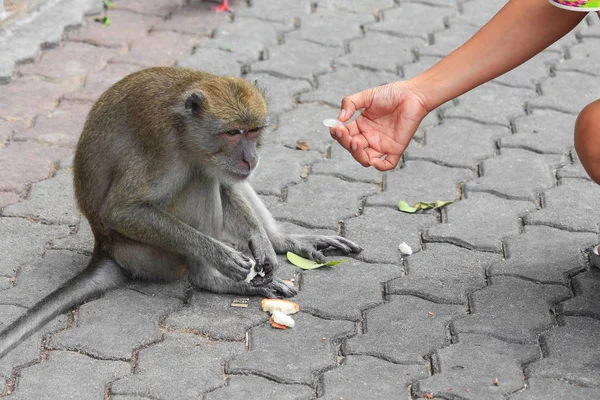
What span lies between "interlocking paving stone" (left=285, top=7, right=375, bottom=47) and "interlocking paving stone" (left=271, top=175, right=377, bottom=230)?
163 cm

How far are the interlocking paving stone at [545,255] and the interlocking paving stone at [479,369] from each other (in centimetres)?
54

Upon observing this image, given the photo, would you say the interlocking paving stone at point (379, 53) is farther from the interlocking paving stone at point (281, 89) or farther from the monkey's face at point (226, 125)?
the monkey's face at point (226, 125)

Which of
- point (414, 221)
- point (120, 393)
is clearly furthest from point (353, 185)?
point (120, 393)

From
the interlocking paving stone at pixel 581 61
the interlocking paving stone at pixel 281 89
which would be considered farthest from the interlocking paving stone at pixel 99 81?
the interlocking paving stone at pixel 581 61

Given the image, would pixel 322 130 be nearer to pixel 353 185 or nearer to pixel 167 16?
pixel 353 185

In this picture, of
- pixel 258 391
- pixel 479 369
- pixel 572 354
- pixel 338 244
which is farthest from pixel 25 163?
pixel 572 354

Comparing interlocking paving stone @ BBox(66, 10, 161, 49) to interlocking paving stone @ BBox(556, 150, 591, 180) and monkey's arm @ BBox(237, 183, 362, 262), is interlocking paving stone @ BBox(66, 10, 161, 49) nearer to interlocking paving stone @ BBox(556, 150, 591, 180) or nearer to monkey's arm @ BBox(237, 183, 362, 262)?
monkey's arm @ BBox(237, 183, 362, 262)

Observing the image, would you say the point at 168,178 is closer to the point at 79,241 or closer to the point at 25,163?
the point at 79,241

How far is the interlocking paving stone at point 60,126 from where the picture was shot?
5379 millimetres

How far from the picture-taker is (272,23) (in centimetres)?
677

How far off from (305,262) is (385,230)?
0.43 meters

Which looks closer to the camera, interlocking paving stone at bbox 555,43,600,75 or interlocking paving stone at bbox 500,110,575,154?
interlocking paving stone at bbox 500,110,575,154

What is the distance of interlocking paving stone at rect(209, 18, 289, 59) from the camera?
253 inches

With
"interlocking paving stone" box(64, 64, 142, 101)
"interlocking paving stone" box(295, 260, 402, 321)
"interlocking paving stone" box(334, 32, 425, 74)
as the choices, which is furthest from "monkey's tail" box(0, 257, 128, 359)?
"interlocking paving stone" box(334, 32, 425, 74)
